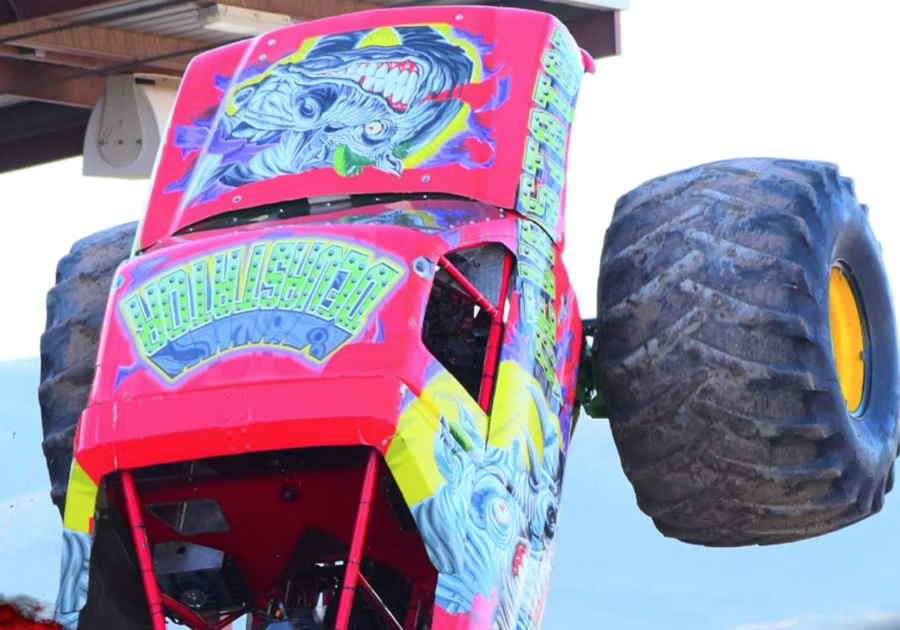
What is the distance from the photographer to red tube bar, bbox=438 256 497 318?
5.55m

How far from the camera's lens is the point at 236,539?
599cm

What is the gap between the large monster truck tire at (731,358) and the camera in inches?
248

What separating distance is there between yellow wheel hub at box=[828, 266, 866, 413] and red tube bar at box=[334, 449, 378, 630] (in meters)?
2.71

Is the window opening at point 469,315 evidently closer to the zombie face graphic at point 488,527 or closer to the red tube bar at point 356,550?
the zombie face graphic at point 488,527

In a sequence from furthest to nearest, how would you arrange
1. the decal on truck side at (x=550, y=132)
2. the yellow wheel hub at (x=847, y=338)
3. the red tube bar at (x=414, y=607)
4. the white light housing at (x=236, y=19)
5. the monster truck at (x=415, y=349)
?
the white light housing at (x=236, y=19) → the yellow wheel hub at (x=847, y=338) → the decal on truck side at (x=550, y=132) → the red tube bar at (x=414, y=607) → the monster truck at (x=415, y=349)

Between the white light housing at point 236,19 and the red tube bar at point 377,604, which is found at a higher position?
the white light housing at point 236,19

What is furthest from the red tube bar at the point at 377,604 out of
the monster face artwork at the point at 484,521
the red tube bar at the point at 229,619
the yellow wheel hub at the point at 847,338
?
the yellow wheel hub at the point at 847,338

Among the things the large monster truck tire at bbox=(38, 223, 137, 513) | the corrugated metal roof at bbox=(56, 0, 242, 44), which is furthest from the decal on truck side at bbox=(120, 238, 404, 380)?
the corrugated metal roof at bbox=(56, 0, 242, 44)

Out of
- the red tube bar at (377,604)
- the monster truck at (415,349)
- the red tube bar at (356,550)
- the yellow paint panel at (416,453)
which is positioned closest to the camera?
the red tube bar at (356,550)

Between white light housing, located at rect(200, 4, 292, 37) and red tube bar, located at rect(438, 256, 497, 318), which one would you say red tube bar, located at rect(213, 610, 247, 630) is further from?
white light housing, located at rect(200, 4, 292, 37)

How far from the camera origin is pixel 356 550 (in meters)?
4.97

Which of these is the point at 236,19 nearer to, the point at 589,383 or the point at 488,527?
the point at 589,383

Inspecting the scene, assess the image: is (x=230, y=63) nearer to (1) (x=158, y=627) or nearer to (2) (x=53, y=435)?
(2) (x=53, y=435)

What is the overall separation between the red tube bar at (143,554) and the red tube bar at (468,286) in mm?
1085
